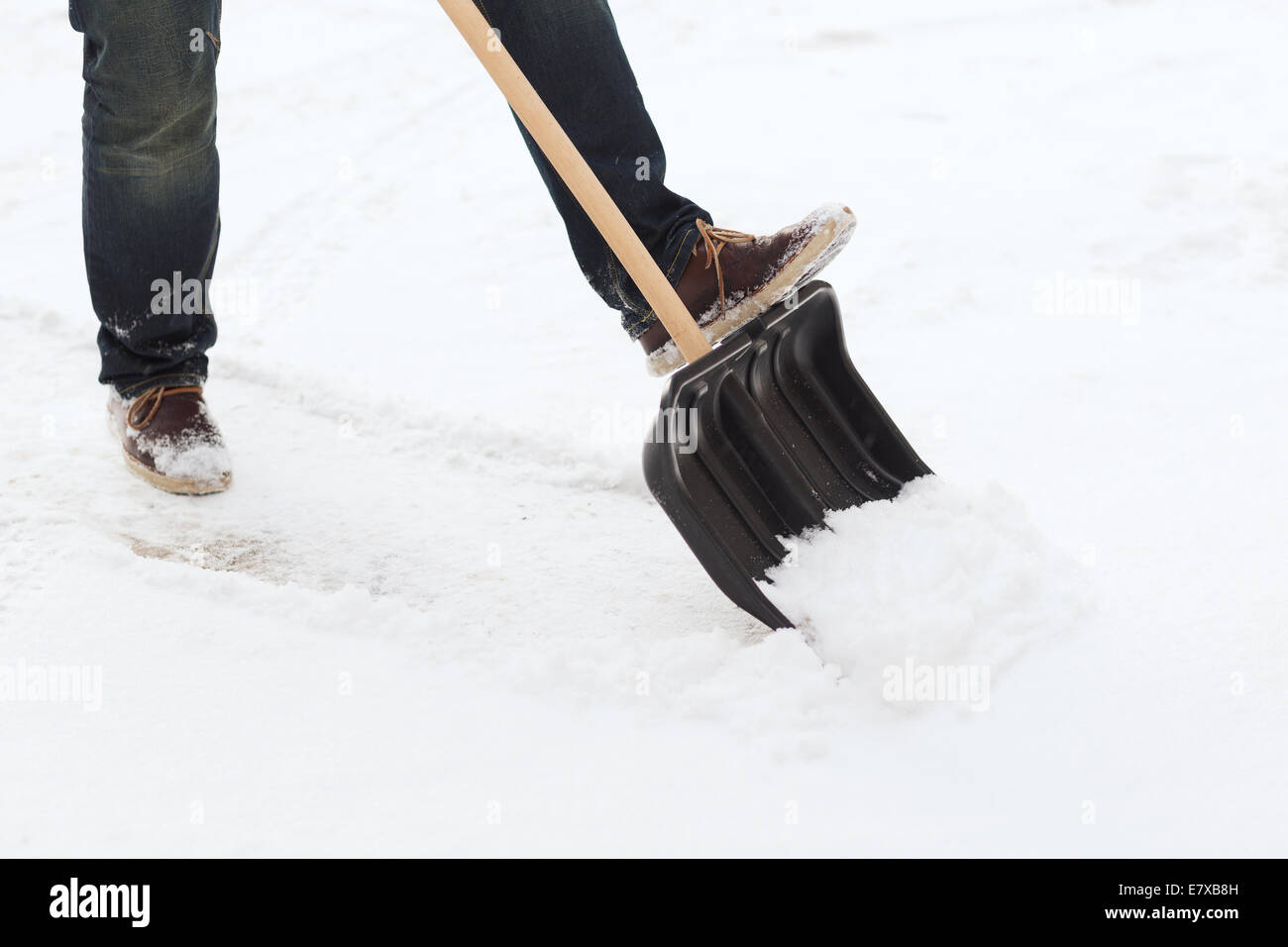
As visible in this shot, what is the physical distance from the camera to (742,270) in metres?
1.79

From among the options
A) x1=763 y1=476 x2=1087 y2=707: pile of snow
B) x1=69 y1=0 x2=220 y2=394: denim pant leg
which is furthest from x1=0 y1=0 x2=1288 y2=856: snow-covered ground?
x1=69 y1=0 x2=220 y2=394: denim pant leg

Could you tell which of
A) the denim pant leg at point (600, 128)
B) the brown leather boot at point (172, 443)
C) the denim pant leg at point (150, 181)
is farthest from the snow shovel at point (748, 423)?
the brown leather boot at point (172, 443)

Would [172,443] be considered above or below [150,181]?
below

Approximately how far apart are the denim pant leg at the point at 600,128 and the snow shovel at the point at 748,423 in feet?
0.52

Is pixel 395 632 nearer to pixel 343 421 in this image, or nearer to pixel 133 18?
pixel 343 421

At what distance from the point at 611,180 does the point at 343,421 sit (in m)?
0.78

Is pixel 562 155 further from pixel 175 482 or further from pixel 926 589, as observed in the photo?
pixel 175 482

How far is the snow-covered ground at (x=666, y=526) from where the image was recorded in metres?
1.28

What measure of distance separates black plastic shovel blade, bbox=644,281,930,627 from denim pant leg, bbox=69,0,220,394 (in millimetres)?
919

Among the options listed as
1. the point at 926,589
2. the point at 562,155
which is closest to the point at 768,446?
the point at 926,589

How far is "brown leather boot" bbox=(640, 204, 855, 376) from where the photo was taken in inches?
67.6

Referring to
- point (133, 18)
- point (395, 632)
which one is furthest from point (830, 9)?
point (395, 632)

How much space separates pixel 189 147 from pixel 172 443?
0.49m

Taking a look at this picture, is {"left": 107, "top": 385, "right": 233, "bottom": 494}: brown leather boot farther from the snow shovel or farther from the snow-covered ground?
the snow shovel
